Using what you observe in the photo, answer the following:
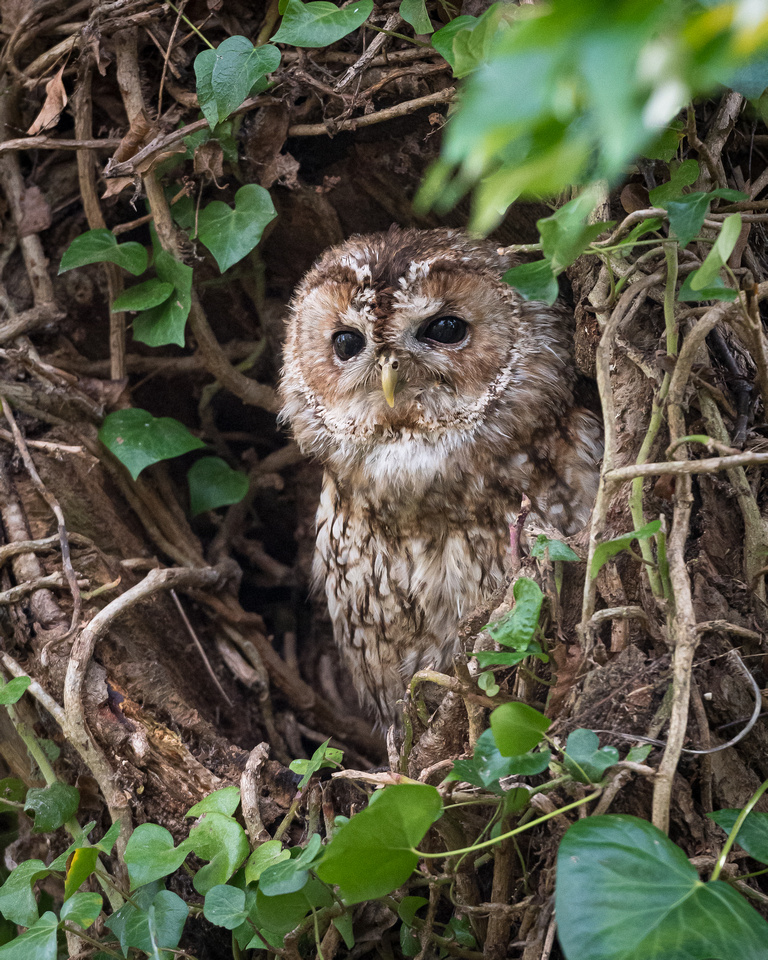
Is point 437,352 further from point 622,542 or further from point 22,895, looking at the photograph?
point 22,895

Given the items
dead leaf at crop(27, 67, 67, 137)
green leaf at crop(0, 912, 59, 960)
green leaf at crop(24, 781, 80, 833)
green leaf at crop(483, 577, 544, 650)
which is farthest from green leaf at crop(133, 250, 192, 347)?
green leaf at crop(0, 912, 59, 960)

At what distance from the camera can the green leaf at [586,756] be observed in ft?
3.32

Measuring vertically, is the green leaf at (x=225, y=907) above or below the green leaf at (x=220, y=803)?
below

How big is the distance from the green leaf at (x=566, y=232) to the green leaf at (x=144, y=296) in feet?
3.89

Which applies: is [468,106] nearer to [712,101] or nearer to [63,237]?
[712,101]

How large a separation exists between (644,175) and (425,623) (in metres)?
1.10

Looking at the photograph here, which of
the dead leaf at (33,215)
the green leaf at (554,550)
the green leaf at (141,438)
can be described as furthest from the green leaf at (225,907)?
the dead leaf at (33,215)

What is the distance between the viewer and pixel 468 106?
464mm

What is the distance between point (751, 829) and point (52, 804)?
4.08ft

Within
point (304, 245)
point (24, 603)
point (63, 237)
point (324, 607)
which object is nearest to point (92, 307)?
point (63, 237)

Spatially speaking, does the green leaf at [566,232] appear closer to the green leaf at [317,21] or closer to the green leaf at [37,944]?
the green leaf at [317,21]

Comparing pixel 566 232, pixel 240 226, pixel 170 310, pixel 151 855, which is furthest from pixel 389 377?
pixel 151 855

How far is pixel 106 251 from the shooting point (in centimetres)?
190

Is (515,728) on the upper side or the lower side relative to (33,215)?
lower
